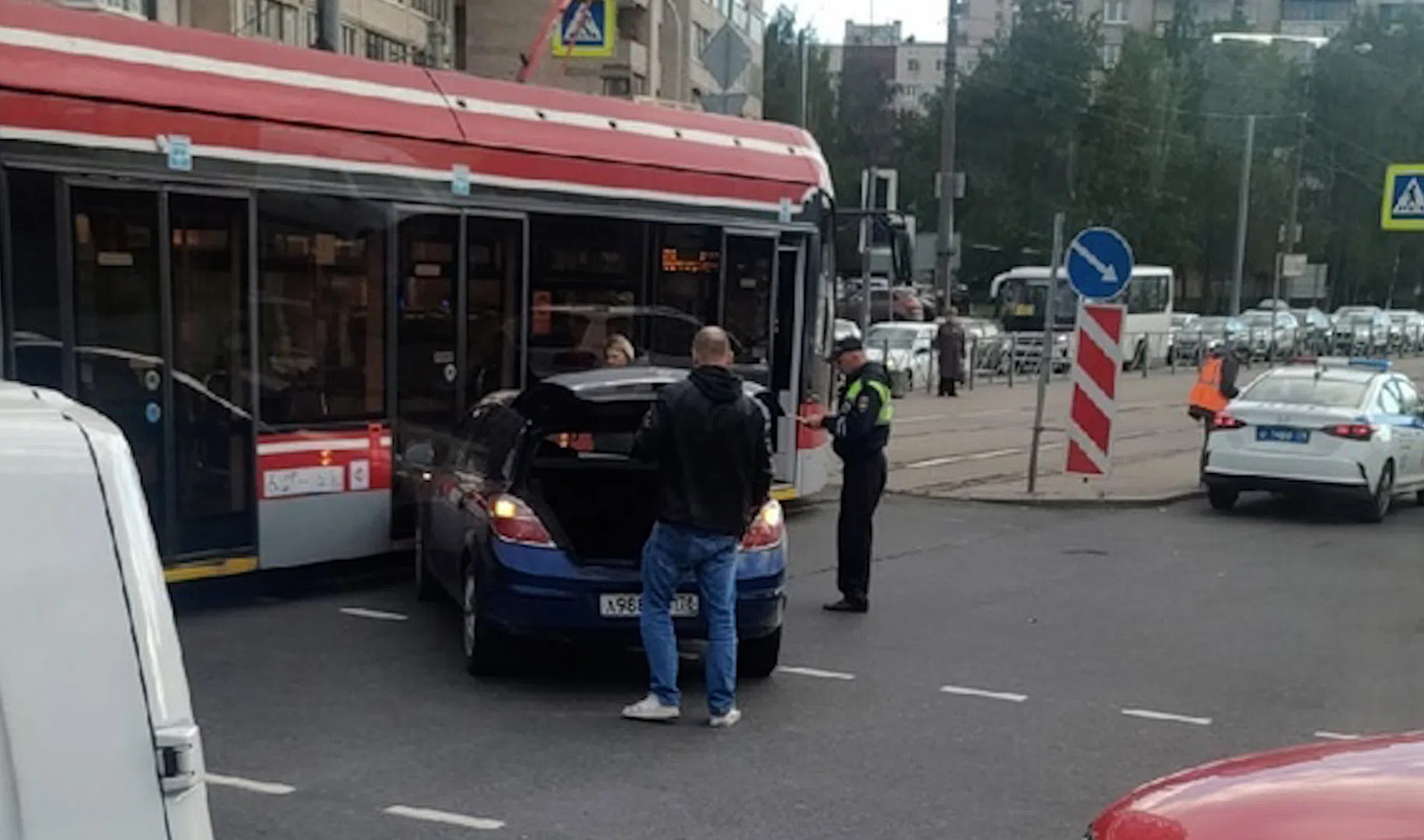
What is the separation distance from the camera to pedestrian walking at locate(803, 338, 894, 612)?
10.0 m

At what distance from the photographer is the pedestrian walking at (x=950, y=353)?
31375 millimetres

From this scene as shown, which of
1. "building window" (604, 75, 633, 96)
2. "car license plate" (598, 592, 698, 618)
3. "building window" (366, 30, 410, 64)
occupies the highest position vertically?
"building window" (604, 75, 633, 96)

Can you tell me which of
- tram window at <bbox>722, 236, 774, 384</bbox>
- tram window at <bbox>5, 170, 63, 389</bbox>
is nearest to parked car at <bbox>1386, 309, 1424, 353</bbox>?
tram window at <bbox>722, 236, 774, 384</bbox>

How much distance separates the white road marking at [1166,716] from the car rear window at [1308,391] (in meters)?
8.79

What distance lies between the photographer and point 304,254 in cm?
967

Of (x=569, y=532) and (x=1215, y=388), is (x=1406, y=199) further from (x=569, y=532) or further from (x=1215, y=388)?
(x=569, y=532)

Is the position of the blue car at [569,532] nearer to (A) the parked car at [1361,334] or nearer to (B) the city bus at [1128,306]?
(B) the city bus at [1128,306]

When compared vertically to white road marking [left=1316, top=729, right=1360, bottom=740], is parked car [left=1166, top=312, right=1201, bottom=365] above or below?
below

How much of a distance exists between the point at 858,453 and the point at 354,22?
3262 centimetres

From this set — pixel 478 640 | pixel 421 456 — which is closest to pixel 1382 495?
pixel 421 456

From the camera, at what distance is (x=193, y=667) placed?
8172 mm

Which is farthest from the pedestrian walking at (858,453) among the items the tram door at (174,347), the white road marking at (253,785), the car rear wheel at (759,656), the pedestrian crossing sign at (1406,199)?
the pedestrian crossing sign at (1406,199)

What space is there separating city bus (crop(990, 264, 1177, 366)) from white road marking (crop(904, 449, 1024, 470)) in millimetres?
25254

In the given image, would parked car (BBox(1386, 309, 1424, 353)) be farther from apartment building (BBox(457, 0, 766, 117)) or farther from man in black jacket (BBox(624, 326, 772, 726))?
man in black jacket (BBox(624, 326, 772, 726))
